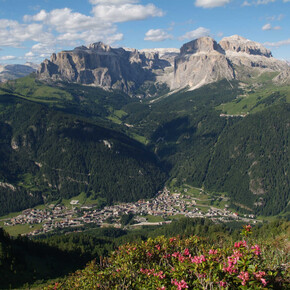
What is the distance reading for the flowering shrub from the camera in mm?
17062

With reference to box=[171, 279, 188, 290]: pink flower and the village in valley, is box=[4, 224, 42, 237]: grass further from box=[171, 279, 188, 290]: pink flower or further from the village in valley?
box=[171, 279, 188, 290]: pink flower

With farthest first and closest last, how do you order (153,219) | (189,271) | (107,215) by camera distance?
(107,215) < (153,219) < (189,271)

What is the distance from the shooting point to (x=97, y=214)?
7372 inches

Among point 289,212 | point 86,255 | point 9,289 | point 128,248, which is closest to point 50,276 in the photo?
point 9,289

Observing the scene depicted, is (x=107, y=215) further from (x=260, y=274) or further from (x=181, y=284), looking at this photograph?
(x=260, y=274)

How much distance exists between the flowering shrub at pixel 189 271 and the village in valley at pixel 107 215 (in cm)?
14544

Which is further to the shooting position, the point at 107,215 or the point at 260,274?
the point at 107,215

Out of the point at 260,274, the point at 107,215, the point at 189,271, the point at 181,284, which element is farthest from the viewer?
the point at 107,215

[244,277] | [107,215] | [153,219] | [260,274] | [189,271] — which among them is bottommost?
[153,219]

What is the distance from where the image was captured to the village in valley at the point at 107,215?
17112cm

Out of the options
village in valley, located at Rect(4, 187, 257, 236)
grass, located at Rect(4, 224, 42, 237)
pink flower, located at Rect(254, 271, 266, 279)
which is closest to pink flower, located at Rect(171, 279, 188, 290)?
pink flower, located at Rect(254, 271, 266, 279)

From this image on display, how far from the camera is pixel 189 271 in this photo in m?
19.6

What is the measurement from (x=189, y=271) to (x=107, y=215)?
570ft

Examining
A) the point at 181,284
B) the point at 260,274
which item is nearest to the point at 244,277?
the point at 260,274
